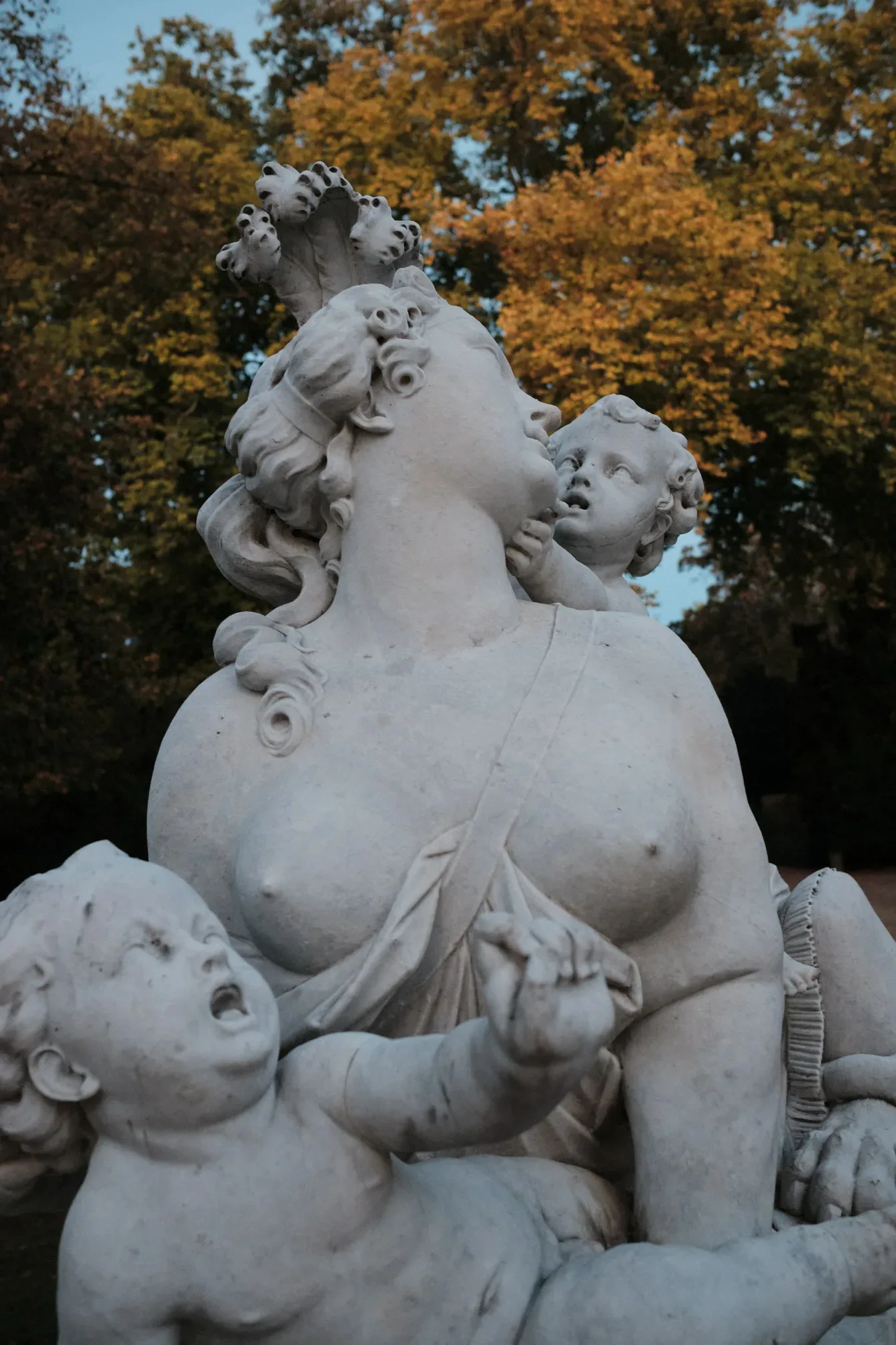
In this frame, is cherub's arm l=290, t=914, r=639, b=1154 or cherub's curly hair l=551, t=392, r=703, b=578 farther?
cherub's curly hair l=551, t=392, r=703, b=578

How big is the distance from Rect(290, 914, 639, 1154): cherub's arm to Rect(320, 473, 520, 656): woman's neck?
840mm

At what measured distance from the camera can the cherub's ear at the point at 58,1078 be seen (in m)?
2.22

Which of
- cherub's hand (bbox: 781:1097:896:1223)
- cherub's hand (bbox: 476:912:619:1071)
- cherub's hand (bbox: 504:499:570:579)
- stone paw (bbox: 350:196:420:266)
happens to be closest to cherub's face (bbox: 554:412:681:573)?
cherub's hand (bbox: 504:499:570:579)

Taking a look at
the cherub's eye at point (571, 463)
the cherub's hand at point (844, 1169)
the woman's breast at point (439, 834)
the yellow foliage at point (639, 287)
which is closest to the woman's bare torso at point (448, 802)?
the woman's breast at point (439, 834)

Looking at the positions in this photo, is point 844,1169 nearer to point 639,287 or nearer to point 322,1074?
point 322,1074

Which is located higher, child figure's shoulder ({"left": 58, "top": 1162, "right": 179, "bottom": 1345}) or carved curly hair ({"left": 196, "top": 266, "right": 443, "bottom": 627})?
carved curly hair ({"left": 196, "top": 266, "right": 443, "bottom": 627})

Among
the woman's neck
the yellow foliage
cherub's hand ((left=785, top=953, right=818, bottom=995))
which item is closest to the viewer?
the woman's neck

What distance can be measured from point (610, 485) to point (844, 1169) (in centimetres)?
162

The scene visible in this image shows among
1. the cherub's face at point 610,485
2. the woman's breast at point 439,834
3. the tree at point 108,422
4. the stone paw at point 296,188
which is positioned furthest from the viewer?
the tree at point 108,422

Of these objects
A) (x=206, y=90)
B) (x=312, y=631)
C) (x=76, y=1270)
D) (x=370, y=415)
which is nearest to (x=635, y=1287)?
(x=76, y=1270)

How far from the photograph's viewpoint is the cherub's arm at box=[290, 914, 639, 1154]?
1.93 metres

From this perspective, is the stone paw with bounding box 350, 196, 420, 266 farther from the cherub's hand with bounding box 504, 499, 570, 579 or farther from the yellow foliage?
the yellow foliage

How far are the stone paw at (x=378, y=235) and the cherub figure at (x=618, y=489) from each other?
2.04 feet

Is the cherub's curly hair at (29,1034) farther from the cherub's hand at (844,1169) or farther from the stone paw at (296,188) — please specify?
the stone paw at (296,188)
